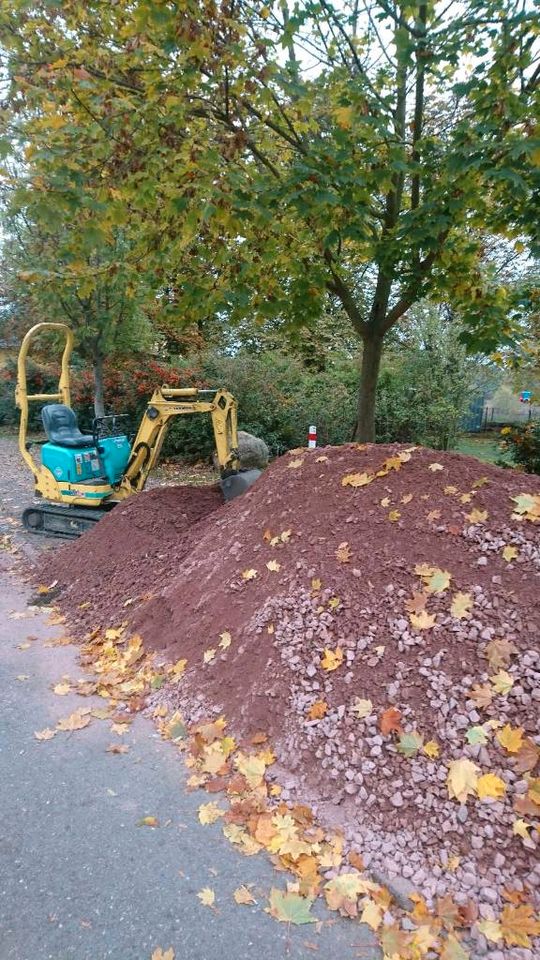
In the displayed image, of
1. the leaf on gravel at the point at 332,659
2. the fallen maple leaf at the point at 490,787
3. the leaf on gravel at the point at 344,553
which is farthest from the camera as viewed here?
the leaf on gravel at the point at 344,553

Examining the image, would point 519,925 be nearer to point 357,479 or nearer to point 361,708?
point 361,708

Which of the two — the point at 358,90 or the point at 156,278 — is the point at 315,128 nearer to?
the point at 358,90

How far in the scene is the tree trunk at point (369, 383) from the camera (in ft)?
22.8

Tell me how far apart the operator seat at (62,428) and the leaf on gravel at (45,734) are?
4.87 metres

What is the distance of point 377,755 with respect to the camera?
2.82 metres

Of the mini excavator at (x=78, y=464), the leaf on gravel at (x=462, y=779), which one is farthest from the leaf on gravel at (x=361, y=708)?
the mini excavator at (x=78, y=464)

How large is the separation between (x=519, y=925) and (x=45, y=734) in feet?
8.46

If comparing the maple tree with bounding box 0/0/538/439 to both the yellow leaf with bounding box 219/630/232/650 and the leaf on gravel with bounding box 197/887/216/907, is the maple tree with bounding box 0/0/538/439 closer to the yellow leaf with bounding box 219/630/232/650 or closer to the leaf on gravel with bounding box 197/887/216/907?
the yellow leaf with bounding box 219/630/232/650

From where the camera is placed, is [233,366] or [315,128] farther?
[233,366]

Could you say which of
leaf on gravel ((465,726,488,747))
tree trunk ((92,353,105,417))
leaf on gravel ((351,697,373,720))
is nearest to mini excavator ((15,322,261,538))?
tree trunk ((92,353,105,417))

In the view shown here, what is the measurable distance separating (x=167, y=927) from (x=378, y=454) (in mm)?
3223

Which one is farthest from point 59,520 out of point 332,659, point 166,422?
point 332,659

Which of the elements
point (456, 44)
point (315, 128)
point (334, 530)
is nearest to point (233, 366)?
point (315, 128)

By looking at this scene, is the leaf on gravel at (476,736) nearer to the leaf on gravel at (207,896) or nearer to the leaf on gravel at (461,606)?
the leaf on gravel at (461,606)
